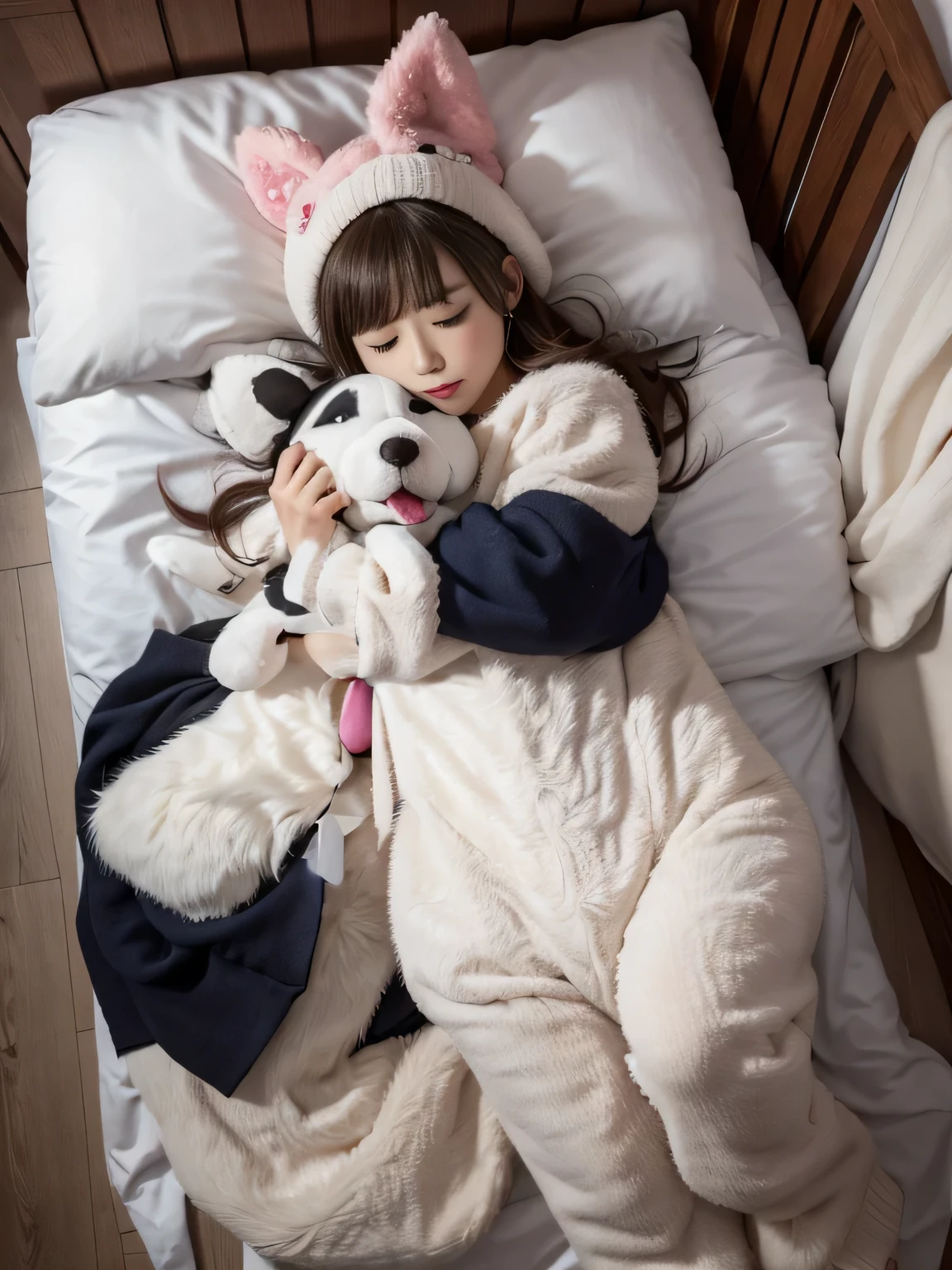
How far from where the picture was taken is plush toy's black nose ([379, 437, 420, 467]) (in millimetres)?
887

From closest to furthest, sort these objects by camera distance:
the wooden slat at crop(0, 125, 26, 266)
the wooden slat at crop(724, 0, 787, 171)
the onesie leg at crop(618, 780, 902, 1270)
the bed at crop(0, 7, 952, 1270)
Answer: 1. the onesie leg at crop(618, 780, 902, 1270)
2. the bed at crop(0, 7, 952, 1270)
3. the wooden slat at crop(724, 0, 787, 171)
4. the wooden slat at crop(0, 125, 26, 266)

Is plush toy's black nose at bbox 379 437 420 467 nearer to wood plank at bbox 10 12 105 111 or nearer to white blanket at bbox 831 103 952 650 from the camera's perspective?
white blanket at bbox 831 103 952 650

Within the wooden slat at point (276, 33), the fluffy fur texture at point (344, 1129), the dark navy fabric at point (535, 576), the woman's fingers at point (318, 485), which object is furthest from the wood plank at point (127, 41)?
the fluffy fur texture at point (344, 1129)

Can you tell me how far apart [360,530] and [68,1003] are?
81cm

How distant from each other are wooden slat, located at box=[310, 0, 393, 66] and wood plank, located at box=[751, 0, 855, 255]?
517 mm

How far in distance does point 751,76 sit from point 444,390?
2.08ft

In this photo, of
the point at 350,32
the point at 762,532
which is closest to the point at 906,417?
the point at 762,532

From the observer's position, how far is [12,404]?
1.52 m

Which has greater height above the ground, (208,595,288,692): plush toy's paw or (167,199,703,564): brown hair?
(167,199,703,564): brown hair

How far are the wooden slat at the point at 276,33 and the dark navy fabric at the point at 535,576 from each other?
0.72m

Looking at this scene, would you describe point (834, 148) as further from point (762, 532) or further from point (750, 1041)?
point (750, 1041)

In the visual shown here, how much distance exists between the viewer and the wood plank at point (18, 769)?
134 cm

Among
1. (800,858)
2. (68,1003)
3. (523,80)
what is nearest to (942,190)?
(523,80)

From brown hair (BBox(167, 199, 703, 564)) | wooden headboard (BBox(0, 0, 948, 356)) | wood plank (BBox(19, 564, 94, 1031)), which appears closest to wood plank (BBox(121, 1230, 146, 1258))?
wood plank (BBox(19, 564, 94, 1031))
